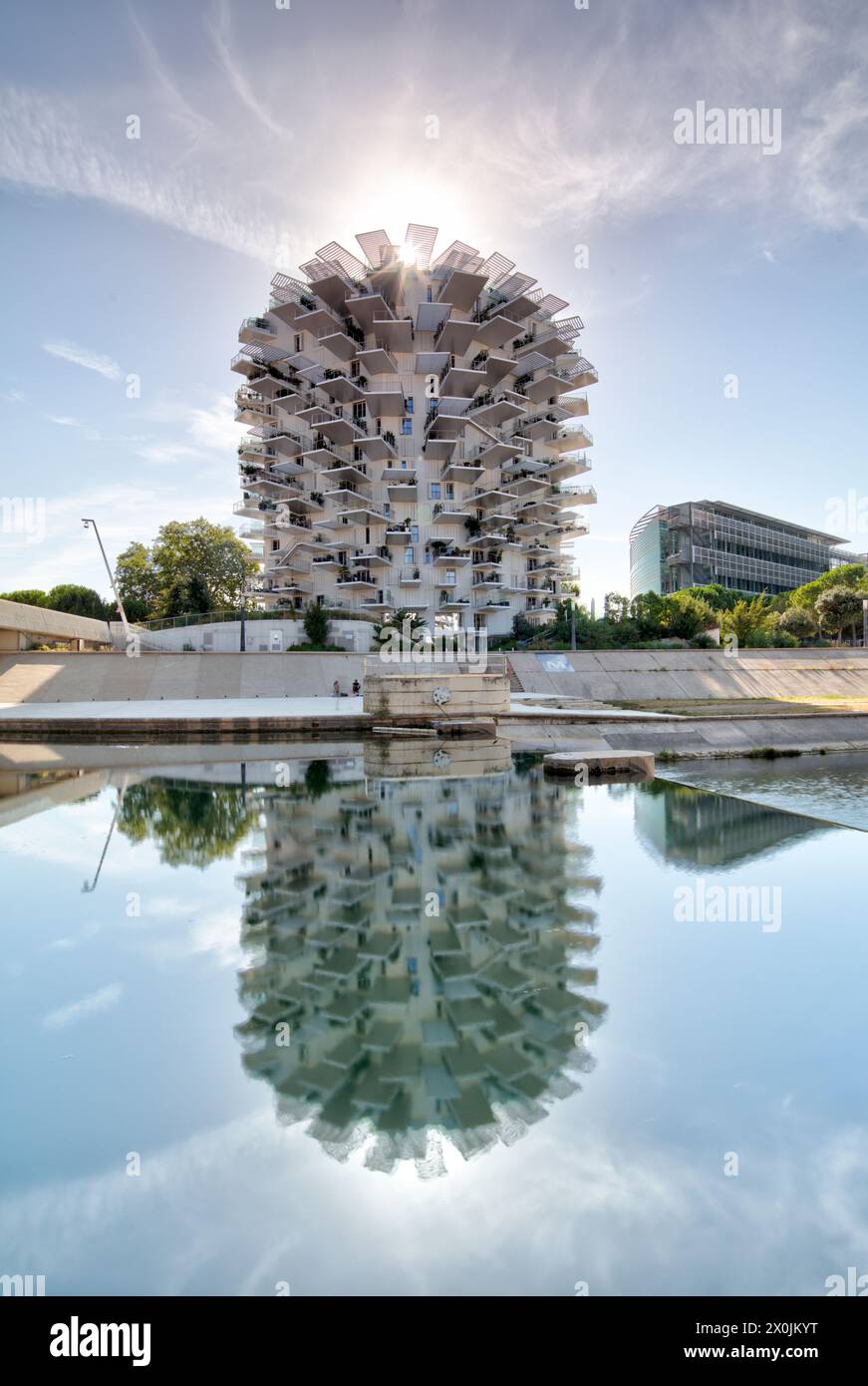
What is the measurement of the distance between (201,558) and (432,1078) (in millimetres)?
60951

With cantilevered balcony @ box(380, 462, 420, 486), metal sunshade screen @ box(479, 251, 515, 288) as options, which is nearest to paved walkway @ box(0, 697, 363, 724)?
→ cantilevered balcony @ box(380, 462, 420, 486)

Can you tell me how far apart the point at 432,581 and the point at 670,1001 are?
44894 millimetres

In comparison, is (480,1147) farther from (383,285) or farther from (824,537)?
(824,537)

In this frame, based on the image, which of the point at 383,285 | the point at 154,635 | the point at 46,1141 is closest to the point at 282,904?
the point at 46,1141

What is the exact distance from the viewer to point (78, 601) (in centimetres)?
6806

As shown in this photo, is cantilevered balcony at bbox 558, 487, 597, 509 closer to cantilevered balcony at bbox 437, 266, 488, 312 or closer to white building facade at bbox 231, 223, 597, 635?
white building facade at bbox 231, 223, 597, 635

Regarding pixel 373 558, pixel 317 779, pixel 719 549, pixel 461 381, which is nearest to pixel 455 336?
pixel 461 381

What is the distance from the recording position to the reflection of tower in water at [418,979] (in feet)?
11.5

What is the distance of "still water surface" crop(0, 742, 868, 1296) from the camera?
274 cm

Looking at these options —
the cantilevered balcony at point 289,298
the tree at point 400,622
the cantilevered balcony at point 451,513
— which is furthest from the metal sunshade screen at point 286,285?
the tree at point 400,622

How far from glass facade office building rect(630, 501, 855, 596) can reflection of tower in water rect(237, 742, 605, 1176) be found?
8490 cm

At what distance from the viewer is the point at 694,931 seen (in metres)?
5.95

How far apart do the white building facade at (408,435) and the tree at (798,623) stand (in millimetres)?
18826

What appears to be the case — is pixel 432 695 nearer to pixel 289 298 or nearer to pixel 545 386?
pixel 545 386
